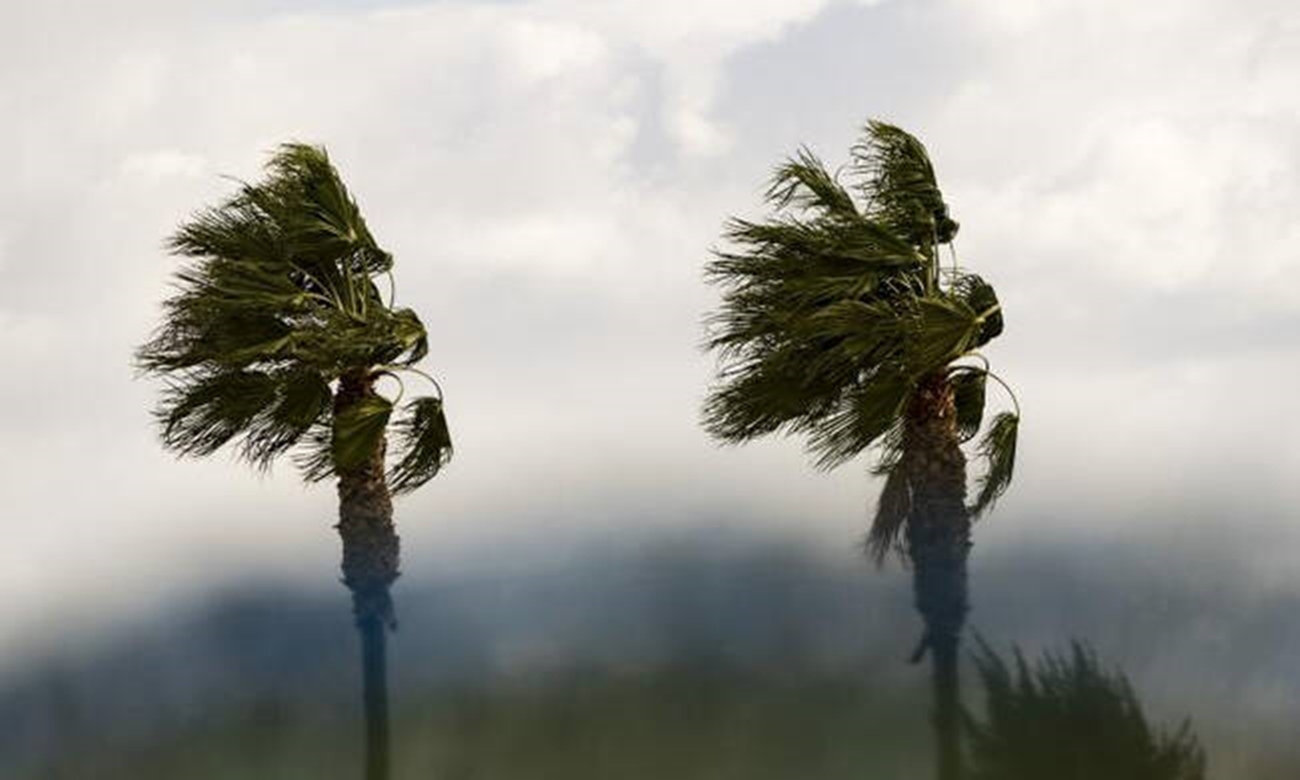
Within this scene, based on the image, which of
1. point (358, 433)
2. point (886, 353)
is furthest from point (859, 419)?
point (358, 433)

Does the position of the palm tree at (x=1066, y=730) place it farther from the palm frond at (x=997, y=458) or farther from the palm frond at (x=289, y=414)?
the palm frond at (x=289, y=414)

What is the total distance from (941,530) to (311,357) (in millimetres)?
7410

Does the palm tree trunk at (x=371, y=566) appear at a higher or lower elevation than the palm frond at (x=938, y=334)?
lower

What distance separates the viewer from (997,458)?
22562 mm

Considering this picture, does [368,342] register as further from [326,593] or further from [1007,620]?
[1007,620]

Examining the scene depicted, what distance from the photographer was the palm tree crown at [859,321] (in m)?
21.6

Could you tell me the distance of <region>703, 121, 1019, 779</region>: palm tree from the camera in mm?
21594

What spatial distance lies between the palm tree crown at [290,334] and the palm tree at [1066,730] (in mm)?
7073

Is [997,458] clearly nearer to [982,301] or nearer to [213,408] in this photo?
[982,301]

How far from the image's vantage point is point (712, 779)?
2270 centimetres

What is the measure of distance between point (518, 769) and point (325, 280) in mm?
6225

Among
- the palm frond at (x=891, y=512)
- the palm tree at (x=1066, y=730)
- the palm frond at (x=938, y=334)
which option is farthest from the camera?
the palm frond at (x=891, y=512)

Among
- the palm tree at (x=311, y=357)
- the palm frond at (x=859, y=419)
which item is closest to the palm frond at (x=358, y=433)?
the palm tree at (x=311, y=357)

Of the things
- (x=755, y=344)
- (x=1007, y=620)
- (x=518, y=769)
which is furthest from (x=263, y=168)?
(x=1007, y=620)
